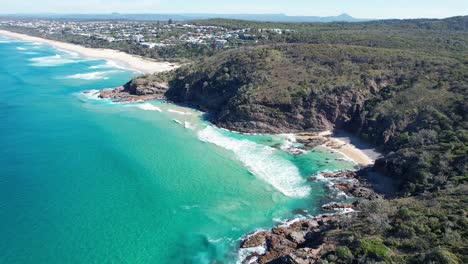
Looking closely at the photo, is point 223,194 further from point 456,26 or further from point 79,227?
point 456,26

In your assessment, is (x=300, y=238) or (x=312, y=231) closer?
(x=300, y=238)

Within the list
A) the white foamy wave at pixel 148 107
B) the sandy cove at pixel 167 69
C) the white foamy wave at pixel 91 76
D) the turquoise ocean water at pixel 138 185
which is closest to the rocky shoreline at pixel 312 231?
the sandy cove at pixel 167 69

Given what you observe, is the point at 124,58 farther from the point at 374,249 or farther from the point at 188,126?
the point at 374,249

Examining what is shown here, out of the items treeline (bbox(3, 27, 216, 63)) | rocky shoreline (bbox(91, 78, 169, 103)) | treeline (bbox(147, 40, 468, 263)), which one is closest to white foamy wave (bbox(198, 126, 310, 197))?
treeline (bbox(147, 40, 468, 263))

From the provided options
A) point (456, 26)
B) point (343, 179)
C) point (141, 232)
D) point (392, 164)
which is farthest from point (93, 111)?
point (456, 26)

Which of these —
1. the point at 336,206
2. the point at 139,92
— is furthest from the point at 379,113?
the point at 139,92

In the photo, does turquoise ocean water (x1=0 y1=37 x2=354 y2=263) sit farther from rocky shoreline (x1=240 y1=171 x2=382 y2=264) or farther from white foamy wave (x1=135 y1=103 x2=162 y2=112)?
rocky shoreline (x1=240 y1=171 x2=382 y2=264)
